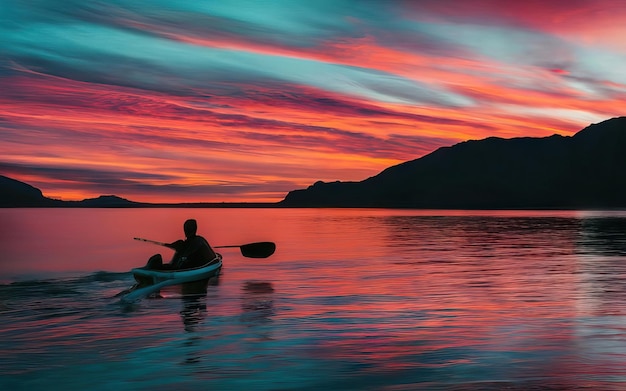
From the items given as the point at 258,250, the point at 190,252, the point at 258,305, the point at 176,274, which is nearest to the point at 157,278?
the point at 176,274

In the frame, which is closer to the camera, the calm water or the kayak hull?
the calm water

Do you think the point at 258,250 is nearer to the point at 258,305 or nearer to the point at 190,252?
the point at 190,252

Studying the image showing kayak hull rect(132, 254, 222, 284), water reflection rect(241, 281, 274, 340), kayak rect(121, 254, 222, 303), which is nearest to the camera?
water reflection rect(241, 281, 274, 340)

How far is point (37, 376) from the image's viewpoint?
16.9 meters

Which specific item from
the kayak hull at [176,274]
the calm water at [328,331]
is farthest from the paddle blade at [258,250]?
the kayak hull at [176,274]

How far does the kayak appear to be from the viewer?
1192 inches

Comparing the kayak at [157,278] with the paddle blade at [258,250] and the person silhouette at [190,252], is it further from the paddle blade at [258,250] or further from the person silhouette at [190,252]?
the paddle blade at [258,250]

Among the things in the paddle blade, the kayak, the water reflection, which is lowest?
the water reflection

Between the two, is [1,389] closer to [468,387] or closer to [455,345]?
[468,387]

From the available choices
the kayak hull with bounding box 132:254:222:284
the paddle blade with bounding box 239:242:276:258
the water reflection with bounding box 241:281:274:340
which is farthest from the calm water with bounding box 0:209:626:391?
the paddle blade with bounding box 239:242:276:258

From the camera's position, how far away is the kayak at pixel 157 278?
3028 cm

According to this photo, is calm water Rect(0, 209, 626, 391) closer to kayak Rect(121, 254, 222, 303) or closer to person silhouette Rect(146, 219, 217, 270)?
kayak Rect(121, 254, 222, 303)

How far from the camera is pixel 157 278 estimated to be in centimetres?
3238

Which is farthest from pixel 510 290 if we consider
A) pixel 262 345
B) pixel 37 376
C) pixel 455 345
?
pixel 37 376
